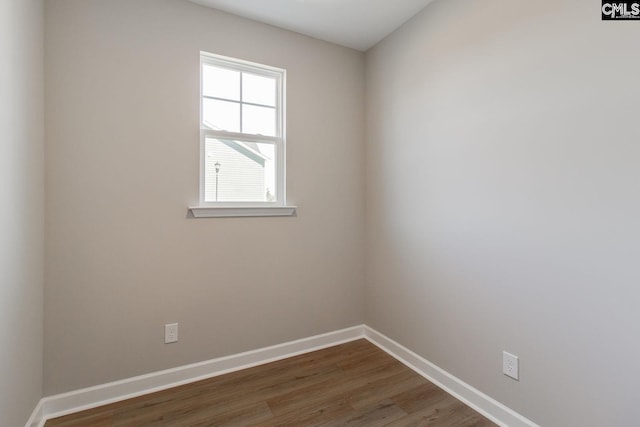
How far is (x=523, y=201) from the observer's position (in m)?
1.62

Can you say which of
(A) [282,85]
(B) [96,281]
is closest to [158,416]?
(B) [96,281]

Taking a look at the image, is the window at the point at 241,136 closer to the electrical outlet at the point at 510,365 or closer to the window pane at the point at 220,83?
the window pane at the point at 220,83

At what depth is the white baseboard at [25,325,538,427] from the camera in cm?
174

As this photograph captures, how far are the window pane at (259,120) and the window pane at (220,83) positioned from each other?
0.13 m

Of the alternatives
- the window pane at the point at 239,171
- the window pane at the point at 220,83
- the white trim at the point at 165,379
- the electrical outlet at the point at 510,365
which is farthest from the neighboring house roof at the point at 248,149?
the electrical outlet at the point at 510,365

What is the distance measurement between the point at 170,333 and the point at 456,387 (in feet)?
6.36

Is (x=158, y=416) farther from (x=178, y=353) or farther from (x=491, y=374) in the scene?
(x=491, y=374)

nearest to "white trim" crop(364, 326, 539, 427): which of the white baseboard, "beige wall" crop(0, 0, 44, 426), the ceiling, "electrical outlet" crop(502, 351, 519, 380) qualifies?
the white baseboard

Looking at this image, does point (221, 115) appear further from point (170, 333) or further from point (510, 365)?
point (510, 365)

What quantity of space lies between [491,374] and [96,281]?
8.06 feet

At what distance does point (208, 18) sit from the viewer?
216cm

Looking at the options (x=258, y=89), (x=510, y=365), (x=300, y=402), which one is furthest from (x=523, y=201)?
(x=258, y=89)

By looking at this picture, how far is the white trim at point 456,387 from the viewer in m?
1.68

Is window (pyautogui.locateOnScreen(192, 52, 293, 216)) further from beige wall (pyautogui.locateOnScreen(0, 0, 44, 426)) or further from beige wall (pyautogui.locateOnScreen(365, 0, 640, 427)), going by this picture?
beige wall (pyautogui.locateOnScreen(365, 0, 640, 427))
